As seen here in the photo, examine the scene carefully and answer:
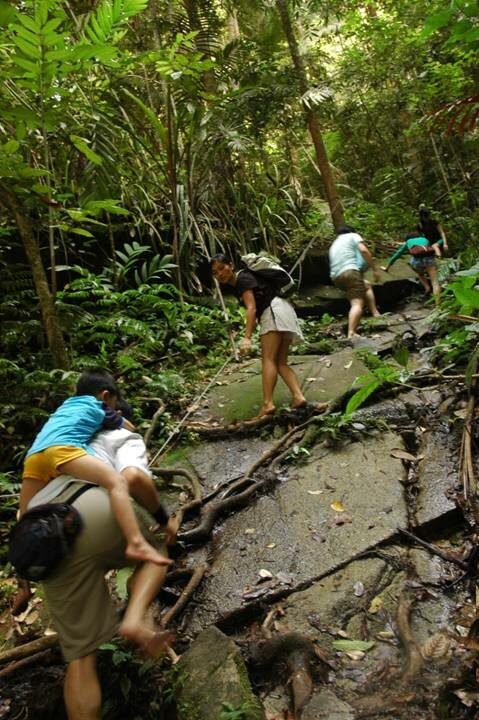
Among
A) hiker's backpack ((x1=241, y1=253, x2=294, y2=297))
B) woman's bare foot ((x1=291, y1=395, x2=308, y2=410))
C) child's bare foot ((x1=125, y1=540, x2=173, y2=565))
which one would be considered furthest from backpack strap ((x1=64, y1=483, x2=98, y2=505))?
hiker's backpack ((x1=241, y1=253, x2=294, y2=297))

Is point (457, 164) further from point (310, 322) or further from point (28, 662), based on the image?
point (28, 662)

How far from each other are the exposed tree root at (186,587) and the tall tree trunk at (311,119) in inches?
289

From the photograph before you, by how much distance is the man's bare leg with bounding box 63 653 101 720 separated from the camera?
6.55 ft

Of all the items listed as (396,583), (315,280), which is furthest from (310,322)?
(396,583)

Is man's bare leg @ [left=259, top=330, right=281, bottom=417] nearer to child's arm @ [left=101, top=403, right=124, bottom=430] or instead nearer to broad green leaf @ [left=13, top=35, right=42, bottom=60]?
child's arm @ [left=101, top=403, right=124, bottom=430]

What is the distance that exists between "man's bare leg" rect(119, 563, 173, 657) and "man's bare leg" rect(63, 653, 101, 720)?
0.28 metres

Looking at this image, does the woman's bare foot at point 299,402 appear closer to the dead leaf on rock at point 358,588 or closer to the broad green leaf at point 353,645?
the dead leaf on rock at point 358,588

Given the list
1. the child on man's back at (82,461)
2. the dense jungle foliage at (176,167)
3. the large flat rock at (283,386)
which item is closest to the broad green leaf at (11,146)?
the dense jungle foliage at (176,167)

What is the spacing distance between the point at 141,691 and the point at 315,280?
822cm

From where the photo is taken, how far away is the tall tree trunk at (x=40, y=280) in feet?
13.7

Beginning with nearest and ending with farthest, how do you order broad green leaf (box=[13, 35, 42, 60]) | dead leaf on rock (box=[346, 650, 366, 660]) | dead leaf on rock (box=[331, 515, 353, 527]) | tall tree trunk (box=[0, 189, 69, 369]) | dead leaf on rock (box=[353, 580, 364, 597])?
dead leaf on rock (box=[346, 650, 366, 660]) < dead leaf on rock (box=[353, 580, 364, 597]) < broad green leaf (box=[13, 35, 42, 60]) < dead leaf on rock (box=[331, 515, 353, 527]) < tall tree trunk (box=[0, 189, 69, 369])

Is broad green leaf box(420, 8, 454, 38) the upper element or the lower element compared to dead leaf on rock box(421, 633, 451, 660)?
upper

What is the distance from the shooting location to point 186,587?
2934mm

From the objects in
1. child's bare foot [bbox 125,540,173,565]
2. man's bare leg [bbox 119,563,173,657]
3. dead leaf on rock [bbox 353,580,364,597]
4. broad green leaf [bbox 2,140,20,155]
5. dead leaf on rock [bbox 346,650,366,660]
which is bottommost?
dead leaf on rock [bbox 353,580,364,597]
